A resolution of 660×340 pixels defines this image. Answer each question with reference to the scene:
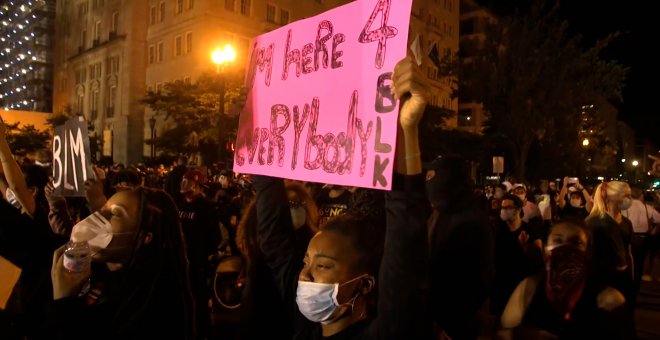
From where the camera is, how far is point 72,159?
441cm

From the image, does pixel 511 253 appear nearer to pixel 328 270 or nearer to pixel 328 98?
pixel 328 98

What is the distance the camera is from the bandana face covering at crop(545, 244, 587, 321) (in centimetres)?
321

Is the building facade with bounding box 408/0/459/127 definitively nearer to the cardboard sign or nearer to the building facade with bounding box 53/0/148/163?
the building facade with bounding box 53/0/148/163

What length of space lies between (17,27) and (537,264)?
341ft

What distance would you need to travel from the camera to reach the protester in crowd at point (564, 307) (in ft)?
10.4

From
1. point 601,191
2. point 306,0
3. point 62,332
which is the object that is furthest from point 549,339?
point 306,0

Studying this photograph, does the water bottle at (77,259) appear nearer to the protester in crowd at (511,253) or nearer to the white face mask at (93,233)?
the white face mask at (93,233)

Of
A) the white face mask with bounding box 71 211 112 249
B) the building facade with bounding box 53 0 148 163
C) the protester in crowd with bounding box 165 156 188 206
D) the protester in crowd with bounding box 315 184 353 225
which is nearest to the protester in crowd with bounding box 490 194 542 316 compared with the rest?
the protester in crowd with bounding box 315 184 353 225

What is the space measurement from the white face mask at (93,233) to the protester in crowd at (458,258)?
1758 mm

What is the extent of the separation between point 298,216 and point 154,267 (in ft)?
3.95

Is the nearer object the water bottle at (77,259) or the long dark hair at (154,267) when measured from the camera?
the water bottle at (77,259)

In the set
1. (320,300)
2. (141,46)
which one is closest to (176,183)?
(320,300)

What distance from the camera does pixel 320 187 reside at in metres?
Result: 6.51

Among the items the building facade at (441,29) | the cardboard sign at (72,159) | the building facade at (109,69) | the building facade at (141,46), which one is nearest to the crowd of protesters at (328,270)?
the cardboard sign at (72,159)
